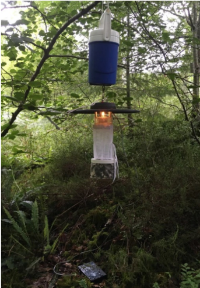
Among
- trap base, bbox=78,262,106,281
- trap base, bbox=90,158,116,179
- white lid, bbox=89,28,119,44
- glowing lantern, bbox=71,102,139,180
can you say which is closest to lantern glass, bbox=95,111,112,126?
glowing lantern, bbox=71,102,139,180

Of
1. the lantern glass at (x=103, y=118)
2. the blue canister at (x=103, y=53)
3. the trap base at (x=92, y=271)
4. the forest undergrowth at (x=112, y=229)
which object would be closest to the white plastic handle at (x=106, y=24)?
the blue canister at (x=103, y=53)

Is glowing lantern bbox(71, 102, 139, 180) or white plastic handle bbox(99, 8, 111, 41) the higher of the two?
white plastic handle bbox(99, 8, 111, 41)

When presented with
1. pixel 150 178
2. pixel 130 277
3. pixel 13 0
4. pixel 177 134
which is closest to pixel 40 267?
pixel 130 277

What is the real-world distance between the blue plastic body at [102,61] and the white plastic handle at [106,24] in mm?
44

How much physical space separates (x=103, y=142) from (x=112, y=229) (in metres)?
0.87

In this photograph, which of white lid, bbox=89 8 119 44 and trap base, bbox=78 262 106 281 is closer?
white lid, bbox=89 8 119 44

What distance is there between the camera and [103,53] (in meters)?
1.51

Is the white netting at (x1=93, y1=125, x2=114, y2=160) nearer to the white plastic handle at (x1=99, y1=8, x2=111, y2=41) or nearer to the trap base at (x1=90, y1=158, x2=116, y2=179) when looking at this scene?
the trap base at (x1=90, y1=158, x2=116, y2=179)

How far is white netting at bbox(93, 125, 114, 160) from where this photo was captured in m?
1.83

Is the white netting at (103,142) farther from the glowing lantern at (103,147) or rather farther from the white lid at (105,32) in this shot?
the white lid at (105,32)

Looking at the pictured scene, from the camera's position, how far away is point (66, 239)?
2.25m

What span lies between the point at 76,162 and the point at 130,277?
5.98 ft

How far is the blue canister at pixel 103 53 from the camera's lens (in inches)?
57.6

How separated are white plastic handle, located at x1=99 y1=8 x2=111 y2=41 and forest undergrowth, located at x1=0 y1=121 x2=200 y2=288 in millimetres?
1106
